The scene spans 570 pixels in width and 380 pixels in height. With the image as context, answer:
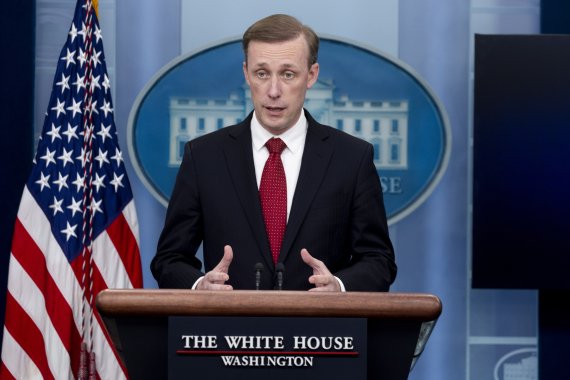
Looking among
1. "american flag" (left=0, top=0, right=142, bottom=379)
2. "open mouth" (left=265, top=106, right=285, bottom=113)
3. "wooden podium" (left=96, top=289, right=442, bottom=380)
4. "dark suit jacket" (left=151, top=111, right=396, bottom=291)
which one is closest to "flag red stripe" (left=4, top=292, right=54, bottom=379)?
"american flag" (left=0, top=0, right=142, bottom=379)

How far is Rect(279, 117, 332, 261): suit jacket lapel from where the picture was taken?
2301 mm

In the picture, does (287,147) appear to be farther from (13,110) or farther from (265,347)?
(13,110)

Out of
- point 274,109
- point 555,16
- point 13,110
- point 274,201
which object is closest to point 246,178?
point 274,201

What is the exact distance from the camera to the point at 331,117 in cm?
421

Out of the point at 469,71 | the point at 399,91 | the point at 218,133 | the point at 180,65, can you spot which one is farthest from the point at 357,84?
the point at 218,133

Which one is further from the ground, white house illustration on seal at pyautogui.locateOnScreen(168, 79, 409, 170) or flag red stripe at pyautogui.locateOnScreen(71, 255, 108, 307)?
white house illustration on seal at pyautogui.locateOnScreen(168, 79, 409, 170)

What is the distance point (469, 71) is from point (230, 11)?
114 cm

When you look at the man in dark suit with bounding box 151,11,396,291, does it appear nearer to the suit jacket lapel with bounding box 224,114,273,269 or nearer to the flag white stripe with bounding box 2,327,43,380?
the suit jacket lapel with bounding box 224,114,273,269

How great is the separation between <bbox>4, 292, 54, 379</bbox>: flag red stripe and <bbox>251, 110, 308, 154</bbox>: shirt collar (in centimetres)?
163

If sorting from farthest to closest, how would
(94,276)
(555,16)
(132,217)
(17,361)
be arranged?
(555,16), (132,217), (94,276), (17,361)

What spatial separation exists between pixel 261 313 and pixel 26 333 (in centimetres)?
228

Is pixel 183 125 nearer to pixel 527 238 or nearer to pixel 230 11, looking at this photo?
pixel 230 11

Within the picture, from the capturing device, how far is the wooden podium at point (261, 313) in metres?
1.66

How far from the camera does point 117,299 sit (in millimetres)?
1669
